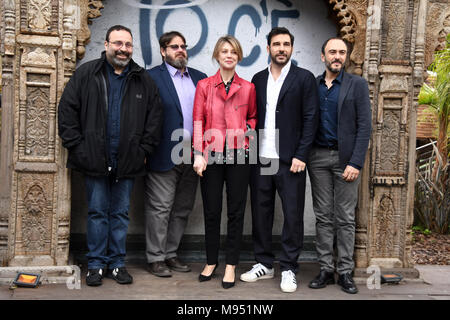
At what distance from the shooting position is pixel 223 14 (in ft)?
16.6

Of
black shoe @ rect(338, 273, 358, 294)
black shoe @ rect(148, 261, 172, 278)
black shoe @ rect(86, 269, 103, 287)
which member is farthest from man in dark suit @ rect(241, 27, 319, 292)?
black shoe @ rect(86, 269, 103, 287)

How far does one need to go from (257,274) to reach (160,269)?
90 centimetres

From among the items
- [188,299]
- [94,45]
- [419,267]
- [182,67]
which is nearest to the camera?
[188,299]

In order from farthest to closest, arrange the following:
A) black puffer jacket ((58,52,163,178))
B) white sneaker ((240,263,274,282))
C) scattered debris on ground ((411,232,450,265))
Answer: scattered debris on ground ((411,232,450,265)), white sneaker ((240,263,274,282)), black puffer jacket ((58,52,163,178))

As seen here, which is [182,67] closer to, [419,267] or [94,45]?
[94,45]

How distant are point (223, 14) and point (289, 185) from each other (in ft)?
6.87

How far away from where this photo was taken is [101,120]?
13.0ft

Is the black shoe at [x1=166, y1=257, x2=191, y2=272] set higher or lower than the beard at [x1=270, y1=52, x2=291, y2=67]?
lower

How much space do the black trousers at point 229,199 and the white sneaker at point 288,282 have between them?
451mm

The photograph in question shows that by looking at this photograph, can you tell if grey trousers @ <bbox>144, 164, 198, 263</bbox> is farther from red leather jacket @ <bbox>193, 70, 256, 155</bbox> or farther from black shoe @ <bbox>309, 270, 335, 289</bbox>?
black shoe @ <bbox>309, 270, 335, 289</bbox>

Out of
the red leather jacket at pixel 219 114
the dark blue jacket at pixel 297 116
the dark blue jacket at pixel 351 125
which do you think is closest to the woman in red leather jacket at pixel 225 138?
the red leather jacket at pixel 219 114

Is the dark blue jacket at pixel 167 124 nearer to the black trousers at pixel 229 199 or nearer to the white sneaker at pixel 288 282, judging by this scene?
the black trousers at pixel 229 199

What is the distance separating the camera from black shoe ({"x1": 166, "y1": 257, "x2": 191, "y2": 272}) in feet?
14.9

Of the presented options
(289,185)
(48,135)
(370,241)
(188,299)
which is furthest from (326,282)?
(48,135)
